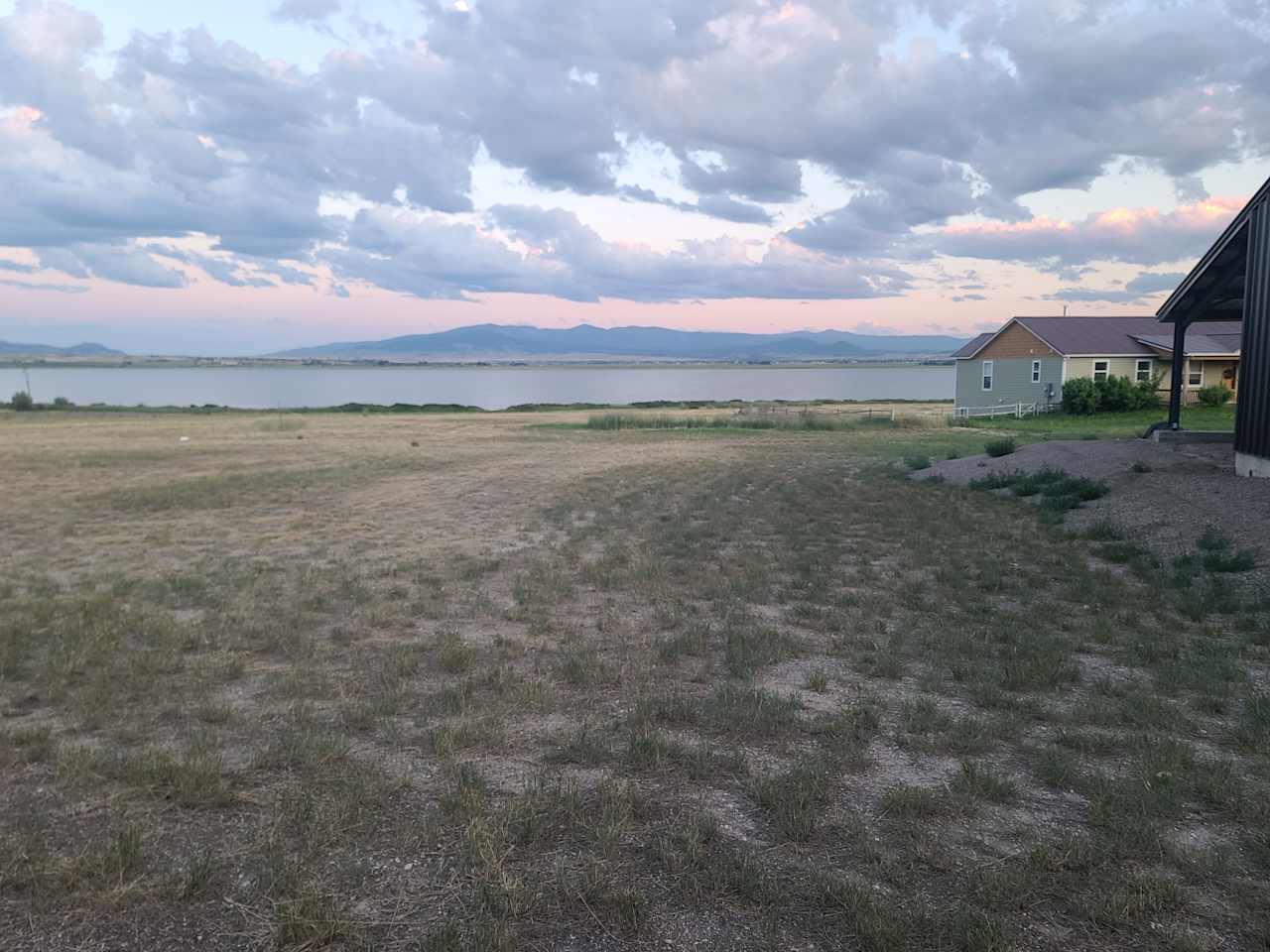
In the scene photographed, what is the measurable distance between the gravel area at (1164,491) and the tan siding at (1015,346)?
2284 cm

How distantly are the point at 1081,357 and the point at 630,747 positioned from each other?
38971mm

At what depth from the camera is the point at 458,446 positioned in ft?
92.6

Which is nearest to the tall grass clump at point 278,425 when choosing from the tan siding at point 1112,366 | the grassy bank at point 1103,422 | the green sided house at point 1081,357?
the grassy bank at point 1103,422

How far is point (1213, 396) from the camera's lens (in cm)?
3538

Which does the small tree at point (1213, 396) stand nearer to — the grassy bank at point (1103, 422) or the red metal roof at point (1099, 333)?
the grassy bank at point (1103, 422)

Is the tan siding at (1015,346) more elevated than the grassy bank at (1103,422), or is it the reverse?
the tan siding at (1015,346)

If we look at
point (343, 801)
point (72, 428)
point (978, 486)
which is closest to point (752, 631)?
point (343, 801)

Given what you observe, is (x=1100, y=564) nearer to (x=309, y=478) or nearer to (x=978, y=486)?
(x=978, y=486)

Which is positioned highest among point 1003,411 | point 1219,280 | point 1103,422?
point 1219,280

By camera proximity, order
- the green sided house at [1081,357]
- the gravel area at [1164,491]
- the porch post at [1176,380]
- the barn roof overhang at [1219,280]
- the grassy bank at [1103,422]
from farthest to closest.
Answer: the green sided house at [1081,357], the grassy bank at [1103,422], the porch post at [1176,380], the barn roof overhang at [1219,280], the gravel area at [1164,491]

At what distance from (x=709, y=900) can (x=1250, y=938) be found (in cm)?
184

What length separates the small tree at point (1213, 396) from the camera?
35.3 meters

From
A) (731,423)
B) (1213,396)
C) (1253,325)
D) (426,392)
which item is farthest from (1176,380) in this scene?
(426,392)

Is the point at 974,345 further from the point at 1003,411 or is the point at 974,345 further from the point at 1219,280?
the point at 1219,280
